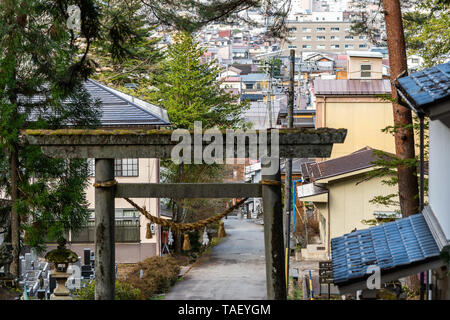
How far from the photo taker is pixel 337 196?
26.1 meters

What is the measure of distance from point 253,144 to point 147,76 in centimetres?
3492

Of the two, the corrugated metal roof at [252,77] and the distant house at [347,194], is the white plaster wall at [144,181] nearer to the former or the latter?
the distant house at [347,194]

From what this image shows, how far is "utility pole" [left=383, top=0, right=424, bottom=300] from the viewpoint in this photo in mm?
13750

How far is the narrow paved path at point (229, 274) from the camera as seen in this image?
2153 centimetres

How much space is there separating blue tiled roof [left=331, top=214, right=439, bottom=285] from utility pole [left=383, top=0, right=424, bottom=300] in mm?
4622

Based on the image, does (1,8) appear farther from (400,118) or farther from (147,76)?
(147,76)

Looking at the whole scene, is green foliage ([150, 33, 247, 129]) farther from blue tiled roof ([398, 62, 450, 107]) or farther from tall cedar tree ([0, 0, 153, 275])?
blue tiled roof ([398, 62, 450, 107])

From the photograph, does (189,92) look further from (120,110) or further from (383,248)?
(383,248)

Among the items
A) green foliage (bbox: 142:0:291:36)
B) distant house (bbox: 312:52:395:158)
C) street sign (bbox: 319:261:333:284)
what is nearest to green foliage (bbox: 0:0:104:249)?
green foliage (bbox: 142:0:291:36)

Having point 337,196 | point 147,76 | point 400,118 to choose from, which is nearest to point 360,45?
point 147,76

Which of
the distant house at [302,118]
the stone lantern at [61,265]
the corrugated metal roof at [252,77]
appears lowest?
the stone lantern at [61,265]

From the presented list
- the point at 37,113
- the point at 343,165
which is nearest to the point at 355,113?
the point at 343,165

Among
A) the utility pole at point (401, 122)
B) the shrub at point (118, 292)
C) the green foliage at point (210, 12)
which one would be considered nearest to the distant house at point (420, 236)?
the utility pole at point (401, 122)

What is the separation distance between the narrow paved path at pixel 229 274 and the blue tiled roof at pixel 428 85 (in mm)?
12995
